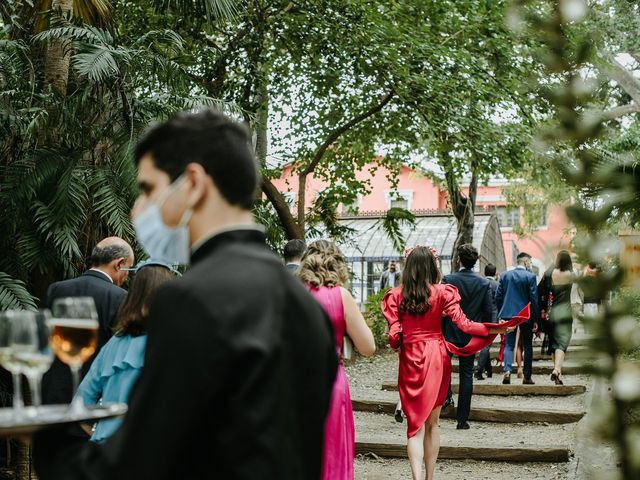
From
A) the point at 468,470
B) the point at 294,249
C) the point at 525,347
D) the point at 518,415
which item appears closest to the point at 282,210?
the point at 525,347

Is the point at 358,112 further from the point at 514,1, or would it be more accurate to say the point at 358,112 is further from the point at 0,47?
the point at 514,1

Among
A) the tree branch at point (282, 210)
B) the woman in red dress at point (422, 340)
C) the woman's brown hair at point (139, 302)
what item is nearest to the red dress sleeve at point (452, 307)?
the woman in red dress at point (422, 340)

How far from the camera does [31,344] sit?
1924mm

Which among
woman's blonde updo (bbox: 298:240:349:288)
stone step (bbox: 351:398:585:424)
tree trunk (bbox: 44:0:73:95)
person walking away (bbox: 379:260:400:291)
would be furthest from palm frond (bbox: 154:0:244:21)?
person walking away (bbox: 379:260:400:291)

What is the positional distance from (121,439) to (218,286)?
0.34m

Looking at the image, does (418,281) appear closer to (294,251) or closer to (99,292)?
(294,251)

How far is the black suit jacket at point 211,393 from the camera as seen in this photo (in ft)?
5.02

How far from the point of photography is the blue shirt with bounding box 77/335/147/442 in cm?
409

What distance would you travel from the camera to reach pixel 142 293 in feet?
13.9

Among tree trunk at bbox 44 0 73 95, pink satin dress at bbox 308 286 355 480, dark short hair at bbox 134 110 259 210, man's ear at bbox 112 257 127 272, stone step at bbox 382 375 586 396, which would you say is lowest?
stone step at bbox 382 375 586 396

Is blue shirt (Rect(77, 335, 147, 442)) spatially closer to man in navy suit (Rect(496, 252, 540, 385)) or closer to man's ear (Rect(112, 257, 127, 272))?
man's ear (Rect(112, 257, 127, 272))

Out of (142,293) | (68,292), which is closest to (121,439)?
(142,293)

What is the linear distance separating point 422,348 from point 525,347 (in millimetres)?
5941

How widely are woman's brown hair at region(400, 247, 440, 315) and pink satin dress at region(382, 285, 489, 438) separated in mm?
66
